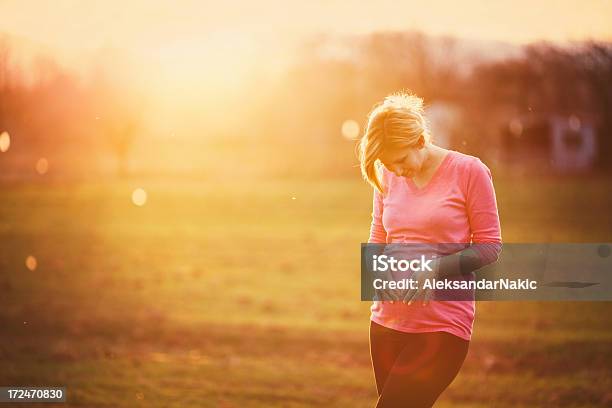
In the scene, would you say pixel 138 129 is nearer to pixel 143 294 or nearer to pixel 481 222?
pixel 143 294

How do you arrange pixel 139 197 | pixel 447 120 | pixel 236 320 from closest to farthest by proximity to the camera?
pixel 236 320, pixel 447 120, pixel 139 197

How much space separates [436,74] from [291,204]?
548 centimetres

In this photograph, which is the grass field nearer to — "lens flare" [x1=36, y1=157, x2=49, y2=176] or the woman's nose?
"lens flare" [x1=36, y1=157, x2=49, y2=176]

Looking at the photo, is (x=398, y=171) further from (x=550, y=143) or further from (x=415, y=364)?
(x=550, y=143)

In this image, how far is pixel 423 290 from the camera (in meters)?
2.88

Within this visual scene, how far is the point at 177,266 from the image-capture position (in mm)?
12195

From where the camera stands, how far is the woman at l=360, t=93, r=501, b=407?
2.79 m

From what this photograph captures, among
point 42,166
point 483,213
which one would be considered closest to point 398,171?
point 483,213

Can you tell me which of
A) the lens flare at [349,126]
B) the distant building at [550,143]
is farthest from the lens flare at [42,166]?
the lens flare at [349,126]

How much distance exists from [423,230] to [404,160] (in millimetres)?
282

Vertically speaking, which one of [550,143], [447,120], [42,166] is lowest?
[42,166]

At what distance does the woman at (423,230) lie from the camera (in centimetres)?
279

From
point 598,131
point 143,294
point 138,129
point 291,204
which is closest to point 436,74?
point 291,204

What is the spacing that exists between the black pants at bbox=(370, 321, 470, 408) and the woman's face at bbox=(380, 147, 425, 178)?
0.61 m
